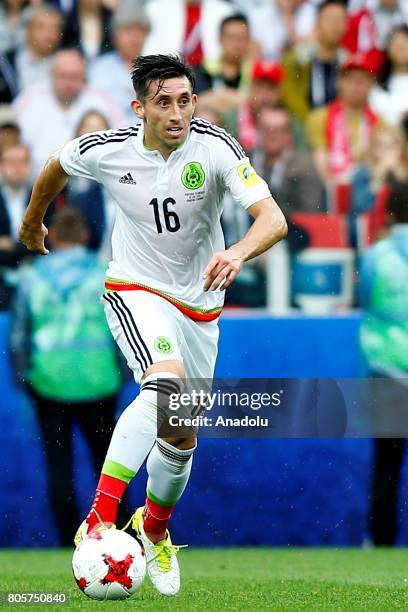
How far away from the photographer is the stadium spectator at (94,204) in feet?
32.9

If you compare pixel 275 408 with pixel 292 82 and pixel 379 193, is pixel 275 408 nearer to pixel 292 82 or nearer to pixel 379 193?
pixel 379 193

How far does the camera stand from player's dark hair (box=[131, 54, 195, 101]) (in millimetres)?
5992

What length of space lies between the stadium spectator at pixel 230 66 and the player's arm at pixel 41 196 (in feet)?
16.0

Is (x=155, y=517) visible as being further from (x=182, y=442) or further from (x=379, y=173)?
(x=379, y=173)

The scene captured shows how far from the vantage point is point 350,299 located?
33.2 ft

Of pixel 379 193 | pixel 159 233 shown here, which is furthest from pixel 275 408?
pixel 379 193

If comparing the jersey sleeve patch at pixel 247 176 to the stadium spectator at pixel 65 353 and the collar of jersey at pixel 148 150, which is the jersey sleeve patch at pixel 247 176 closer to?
the collar of jersey at pixel 148 150

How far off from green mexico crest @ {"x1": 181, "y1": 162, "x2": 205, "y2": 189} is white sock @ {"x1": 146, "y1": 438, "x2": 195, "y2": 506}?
129 cm

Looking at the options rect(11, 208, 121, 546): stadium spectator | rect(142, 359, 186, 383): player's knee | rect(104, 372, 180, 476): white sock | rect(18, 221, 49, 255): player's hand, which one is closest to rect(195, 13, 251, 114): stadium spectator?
rect(11, 208, 121, 546): stadium spectator

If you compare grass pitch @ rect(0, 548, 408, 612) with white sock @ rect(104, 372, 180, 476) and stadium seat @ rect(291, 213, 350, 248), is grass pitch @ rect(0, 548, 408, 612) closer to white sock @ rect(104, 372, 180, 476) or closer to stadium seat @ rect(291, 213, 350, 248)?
white sock @ rect(104, 372, 180, 476)

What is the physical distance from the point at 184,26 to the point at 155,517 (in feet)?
20.9

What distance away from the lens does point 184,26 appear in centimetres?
1178

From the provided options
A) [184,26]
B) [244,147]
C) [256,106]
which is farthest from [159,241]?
[184,26]

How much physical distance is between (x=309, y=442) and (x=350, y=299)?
47.9 inches
